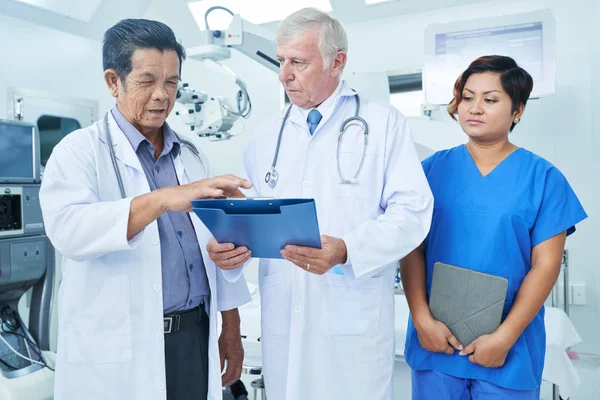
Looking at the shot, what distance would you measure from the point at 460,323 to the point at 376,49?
2.72 m

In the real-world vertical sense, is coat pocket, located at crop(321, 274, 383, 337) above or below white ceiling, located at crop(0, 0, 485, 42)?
below

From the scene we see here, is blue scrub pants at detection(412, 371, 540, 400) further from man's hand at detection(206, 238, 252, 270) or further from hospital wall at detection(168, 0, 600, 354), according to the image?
hospital wall at detection(168, 0, 600, 354)

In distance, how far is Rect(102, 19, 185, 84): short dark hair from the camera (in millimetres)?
1222

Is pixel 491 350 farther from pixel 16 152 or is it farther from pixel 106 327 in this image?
pixel 16 152

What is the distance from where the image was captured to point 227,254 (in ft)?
4.02

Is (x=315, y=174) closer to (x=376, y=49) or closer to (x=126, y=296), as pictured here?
(x=126, y=296)

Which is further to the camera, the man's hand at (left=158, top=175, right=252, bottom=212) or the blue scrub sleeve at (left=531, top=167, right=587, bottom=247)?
the blue scrub sleeve at (left=531, top=167, right=587, bottom=247)

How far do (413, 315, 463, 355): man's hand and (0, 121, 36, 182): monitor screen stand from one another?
5.92 ft

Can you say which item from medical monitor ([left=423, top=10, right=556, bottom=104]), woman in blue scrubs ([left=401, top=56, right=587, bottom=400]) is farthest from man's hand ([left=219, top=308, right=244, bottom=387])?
medical monitor ([left=423, top=10, right=556, bottom=104])

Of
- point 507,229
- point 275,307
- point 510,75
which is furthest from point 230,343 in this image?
point 510,75

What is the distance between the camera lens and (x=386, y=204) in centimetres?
140

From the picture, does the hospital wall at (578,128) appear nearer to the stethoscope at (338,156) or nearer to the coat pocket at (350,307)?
the stethoscope at (338,156)

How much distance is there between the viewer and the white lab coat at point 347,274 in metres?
1.29

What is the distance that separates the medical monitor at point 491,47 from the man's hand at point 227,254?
197 centimetres
